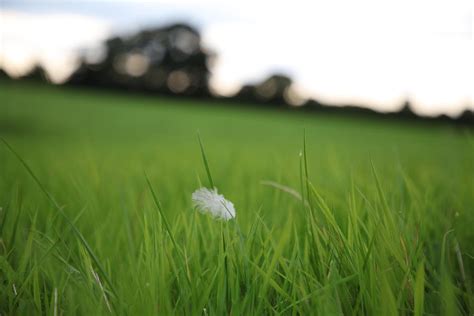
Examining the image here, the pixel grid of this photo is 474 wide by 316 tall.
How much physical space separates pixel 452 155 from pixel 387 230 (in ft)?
3.31

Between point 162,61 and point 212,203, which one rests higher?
point 162,61

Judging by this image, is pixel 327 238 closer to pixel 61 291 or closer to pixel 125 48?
pixel 61 291

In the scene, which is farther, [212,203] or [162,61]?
[162,61]

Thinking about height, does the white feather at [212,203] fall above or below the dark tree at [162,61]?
below

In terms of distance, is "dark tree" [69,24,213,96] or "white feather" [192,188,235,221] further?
"dark tree" [69,24,213,96]

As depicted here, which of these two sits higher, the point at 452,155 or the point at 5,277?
the point at 452,155

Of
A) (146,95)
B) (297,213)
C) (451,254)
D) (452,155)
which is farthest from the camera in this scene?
(146,95)

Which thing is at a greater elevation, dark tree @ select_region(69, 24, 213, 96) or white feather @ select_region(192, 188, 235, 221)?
dark tree @ select_region(69, 24, 213, 96)

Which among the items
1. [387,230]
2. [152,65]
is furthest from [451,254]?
[152,65]

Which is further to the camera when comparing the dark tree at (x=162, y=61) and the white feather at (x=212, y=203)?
the dark tree at (x=162, y=61)

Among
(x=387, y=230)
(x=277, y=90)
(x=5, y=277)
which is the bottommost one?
(x=5, y=277)

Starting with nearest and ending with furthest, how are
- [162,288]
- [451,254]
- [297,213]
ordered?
1. [162,288]
2. [451,254]
3. [297,213]

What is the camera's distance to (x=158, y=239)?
2.22 ft

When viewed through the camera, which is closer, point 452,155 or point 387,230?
point 387,230
